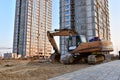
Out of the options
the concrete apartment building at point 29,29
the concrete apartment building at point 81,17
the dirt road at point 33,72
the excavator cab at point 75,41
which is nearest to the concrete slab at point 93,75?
the dirt road at point 33,72

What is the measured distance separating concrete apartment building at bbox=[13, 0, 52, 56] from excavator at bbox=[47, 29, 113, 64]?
6513 centimetres

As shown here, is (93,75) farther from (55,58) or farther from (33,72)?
(55,58)

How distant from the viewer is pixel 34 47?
92.7 metres

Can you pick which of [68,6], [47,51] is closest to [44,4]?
[47,51]

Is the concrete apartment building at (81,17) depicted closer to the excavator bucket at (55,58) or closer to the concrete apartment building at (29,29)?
the concrete apartment building at (29,29)

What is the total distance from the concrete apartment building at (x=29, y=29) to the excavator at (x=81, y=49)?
214 feet

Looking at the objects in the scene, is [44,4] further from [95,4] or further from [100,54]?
[100,54]

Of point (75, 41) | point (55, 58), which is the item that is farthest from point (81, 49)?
point (55, 58)

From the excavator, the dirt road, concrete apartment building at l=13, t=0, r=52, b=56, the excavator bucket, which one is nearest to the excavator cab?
the excavator

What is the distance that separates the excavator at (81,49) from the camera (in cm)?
1666

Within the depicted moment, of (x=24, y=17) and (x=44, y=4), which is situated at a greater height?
(x=44, y=4)

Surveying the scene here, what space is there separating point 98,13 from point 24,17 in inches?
1717

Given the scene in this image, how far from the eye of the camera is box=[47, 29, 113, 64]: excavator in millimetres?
16656

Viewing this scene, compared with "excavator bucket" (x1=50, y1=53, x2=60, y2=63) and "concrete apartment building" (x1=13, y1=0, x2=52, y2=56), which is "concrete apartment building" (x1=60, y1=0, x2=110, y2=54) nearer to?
"concrete apartment building" (x1=13, y1=0, x2=52, y2=56)
